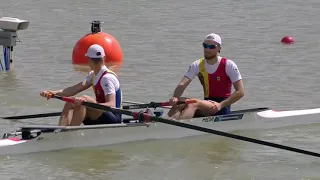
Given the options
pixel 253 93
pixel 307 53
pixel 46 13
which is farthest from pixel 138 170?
pixel 46 13

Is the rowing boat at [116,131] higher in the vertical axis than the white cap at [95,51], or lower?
lower

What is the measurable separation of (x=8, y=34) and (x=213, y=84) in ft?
18.0

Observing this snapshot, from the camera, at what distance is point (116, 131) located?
10.8 meters

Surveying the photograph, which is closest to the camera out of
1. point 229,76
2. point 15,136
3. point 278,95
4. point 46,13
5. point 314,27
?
point 15,136

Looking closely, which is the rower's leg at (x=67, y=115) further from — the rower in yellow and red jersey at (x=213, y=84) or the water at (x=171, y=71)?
the rower in yellow and red jersey at (x=213, y=84)

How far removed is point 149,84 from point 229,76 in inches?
140

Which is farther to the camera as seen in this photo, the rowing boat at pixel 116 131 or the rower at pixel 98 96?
the rower at pixel 98 96

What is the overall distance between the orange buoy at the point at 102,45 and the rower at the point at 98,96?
18.5 feet

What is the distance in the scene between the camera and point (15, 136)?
10500 millimetres

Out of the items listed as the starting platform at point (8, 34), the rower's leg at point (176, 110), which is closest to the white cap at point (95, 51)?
the rower's leg at point (176, 110)

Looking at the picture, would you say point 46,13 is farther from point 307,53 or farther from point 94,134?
point 94,134

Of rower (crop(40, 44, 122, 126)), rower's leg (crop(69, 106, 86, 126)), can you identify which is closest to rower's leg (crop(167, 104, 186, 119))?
rower (crop(40, 44, 122, 126))

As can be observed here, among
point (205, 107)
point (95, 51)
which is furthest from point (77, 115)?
point (205, 107)

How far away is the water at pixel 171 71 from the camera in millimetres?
10109
